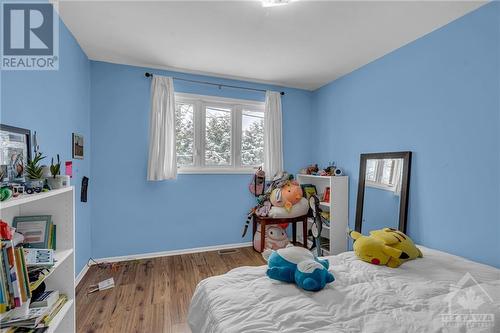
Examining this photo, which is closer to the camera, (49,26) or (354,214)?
(49,26)

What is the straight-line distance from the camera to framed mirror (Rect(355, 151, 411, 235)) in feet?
7.70

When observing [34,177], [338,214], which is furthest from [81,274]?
[338,214]

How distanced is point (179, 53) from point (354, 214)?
2.91 metres

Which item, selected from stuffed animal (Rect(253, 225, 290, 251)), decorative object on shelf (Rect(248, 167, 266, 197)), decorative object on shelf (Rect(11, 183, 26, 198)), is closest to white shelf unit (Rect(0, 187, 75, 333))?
decorative object on shelf (Rect(11, 183, 26, 198))

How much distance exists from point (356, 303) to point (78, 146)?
2.79 meters

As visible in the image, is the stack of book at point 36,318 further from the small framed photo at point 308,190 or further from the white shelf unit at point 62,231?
the small framed photo at point 308,190

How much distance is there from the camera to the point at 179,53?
2633mm

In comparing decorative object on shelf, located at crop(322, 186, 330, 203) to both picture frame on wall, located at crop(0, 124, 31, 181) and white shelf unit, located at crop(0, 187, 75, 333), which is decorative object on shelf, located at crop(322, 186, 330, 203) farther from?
picture frame on wall, located at crop(0, 124, 31, 181)

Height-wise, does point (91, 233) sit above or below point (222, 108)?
below

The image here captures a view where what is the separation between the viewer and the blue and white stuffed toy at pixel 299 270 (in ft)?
4.42

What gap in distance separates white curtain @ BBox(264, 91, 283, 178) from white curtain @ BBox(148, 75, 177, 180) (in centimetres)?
135

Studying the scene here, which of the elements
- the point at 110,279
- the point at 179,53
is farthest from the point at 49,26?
the point at 110,279

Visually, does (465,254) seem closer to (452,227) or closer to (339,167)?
(452,227)

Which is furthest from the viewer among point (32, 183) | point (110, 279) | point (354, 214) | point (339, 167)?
point (339, 167)
